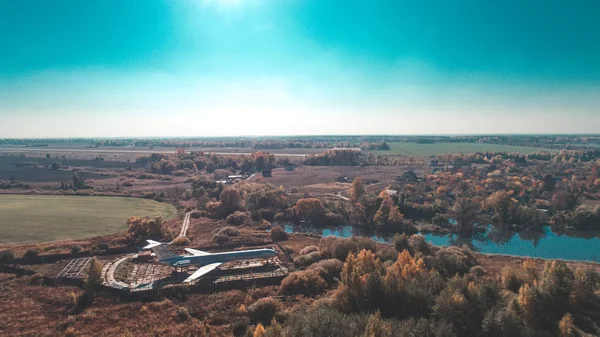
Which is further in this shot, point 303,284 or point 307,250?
point 307,250

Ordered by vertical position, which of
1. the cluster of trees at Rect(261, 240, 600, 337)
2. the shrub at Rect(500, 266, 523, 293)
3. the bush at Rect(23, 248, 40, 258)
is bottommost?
the bush at Rect(23, 248, 40, 258)

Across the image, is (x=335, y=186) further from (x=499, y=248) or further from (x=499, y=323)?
(x=499, y=323)

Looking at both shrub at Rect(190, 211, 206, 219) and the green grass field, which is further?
shrub at Rect(190, 211, 206, 219)

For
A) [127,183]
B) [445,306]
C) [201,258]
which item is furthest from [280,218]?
[127,183]

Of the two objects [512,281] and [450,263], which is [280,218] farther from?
[512,281]

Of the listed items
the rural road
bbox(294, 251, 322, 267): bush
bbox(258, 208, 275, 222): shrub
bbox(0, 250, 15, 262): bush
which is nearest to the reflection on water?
bbox(258, 208, 275, 222): shrub

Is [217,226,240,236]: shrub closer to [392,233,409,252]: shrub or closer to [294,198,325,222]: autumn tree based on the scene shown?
[294,198,325,222]: autumn tree

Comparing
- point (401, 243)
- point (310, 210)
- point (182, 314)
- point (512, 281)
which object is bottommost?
point (182, 314)
